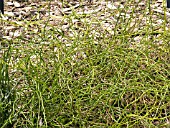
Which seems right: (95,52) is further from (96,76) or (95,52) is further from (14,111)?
(14,111)

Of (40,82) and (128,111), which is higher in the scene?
(40,82)

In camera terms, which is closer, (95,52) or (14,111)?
(14,111)

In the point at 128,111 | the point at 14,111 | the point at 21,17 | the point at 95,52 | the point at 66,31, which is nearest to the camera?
the point at 14,111

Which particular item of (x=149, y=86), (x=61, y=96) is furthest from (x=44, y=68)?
(x=149, y=86)

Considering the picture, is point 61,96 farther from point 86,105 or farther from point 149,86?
point 149,86

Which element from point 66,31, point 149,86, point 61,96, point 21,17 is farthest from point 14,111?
point 21,17

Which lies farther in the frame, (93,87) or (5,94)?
(93,87)

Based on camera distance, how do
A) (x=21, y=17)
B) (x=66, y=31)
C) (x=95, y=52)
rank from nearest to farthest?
(x=95, y=52), (x=66, y=31), (x=21, y=17)
